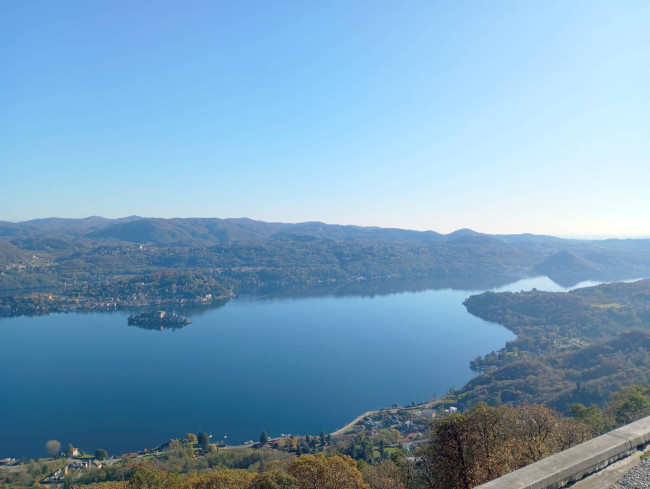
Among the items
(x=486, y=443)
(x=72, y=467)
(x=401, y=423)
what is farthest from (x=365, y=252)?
(x=486, y=443)

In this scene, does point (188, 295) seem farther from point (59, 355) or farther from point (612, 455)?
point (612, 455)

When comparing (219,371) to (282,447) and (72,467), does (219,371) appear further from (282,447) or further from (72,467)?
(72,467)

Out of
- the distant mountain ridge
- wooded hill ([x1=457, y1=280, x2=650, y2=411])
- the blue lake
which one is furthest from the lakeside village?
the distant mountain ridge

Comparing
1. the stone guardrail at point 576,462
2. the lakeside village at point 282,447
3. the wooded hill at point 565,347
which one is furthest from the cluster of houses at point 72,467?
the stone guardrail at point 576,462

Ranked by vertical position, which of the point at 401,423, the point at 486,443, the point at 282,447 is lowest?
the point at 282,447

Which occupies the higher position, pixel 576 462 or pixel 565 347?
pixel 576 462

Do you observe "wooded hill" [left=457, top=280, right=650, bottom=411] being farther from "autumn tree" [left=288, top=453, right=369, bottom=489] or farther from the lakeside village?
"autumn tree" [left=288, top=453, right=369, bottom=489]
